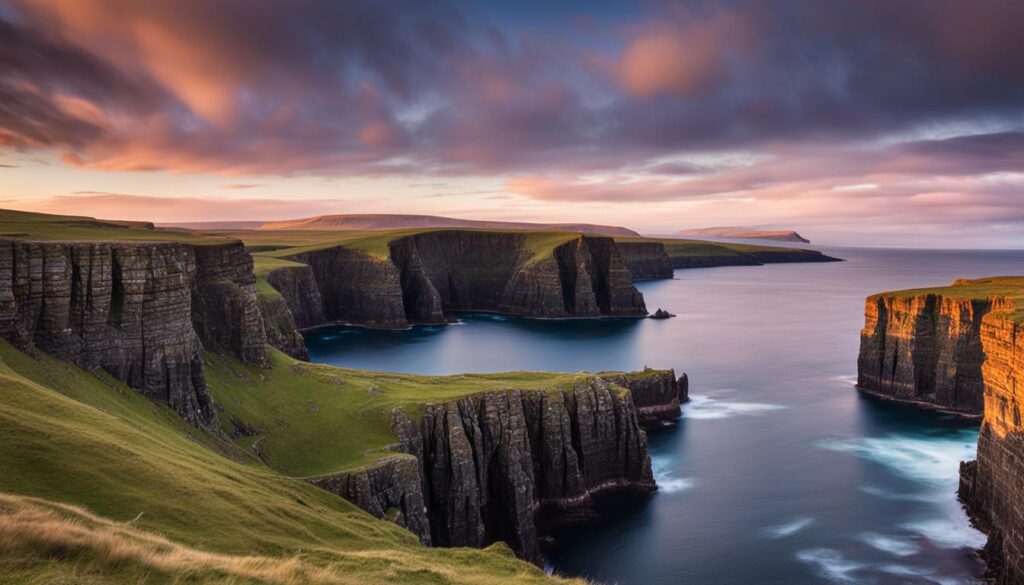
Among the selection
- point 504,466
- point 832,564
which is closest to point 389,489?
point 504,466

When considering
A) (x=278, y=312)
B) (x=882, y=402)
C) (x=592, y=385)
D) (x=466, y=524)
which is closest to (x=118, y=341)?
(x=466, y=524)

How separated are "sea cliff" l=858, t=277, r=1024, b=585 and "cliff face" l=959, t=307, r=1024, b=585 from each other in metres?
0.08

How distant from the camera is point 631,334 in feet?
638

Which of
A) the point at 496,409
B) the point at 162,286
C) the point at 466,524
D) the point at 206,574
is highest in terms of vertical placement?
the point at 162,286

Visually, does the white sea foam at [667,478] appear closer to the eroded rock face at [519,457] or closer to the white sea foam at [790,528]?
the eroded rock face at [519,457]

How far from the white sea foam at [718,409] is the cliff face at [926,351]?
22.0m

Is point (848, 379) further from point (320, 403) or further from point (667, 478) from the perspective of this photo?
point (320, 403)

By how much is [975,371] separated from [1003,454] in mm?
56541

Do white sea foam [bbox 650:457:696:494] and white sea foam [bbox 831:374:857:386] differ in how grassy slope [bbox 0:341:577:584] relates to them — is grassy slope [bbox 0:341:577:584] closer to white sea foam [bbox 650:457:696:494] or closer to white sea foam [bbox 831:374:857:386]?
white sea foam [bbox 650:457:696:494]

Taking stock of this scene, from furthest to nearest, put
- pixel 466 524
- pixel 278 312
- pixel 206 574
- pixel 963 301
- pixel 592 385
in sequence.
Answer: pixel 278 312, pixel 963 301, pixel 592 385, pixel 466 524, pixel 206 574

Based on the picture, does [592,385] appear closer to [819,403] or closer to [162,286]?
[162,286]

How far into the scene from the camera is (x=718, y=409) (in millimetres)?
116500

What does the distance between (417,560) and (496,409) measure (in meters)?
38.7

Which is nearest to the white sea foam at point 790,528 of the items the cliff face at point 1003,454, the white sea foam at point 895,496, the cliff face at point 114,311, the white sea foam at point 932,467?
the white sea foam at point 932,467
